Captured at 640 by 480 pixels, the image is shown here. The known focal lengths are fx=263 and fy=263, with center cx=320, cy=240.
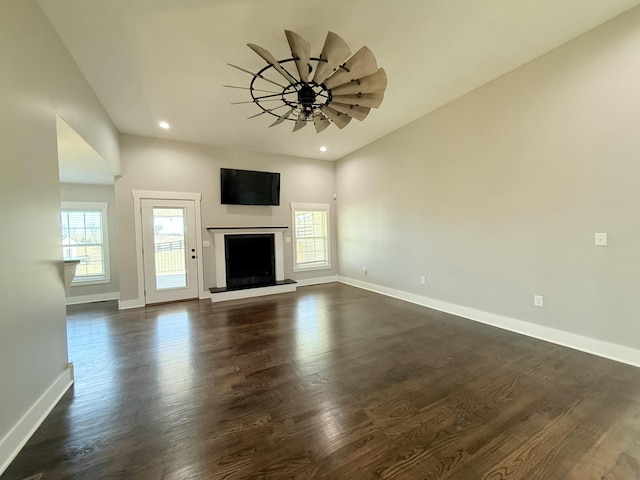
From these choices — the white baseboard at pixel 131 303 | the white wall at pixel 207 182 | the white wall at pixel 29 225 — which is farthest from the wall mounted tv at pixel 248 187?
the white wall at pixel 29 225

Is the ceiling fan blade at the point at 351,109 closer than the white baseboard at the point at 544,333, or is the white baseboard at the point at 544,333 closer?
the white baseboard at the point at 544,333

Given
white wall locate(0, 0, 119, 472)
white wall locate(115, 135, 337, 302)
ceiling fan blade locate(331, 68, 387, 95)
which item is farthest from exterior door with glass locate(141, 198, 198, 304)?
ceiling fan blade locate(331, 68, 387, 95)

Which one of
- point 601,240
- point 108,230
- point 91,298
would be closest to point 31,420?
point 91,298

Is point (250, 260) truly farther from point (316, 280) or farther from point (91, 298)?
point (91, 298)

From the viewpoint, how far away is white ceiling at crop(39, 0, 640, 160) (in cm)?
227

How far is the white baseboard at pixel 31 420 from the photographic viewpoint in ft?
5.02

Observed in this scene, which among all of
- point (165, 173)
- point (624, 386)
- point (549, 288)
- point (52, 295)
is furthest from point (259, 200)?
point (624, 386)

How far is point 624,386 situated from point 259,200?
5.85 meters

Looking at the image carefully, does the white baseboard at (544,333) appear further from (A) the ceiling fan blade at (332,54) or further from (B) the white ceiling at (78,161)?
(B) the white ceiling at (78,161)

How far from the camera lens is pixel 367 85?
243cm

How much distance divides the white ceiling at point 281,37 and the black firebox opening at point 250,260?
282 centimetres

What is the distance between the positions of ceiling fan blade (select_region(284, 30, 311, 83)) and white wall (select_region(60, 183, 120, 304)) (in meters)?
A: 5.09

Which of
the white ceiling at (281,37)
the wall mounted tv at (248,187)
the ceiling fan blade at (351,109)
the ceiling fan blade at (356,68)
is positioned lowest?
the wall mounted tv at (248,187)

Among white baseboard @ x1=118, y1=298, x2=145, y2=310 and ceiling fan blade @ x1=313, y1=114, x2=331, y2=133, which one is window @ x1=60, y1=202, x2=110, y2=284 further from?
ceiling fan blade @ x1=313, y1=114, x2=331, y2=133
